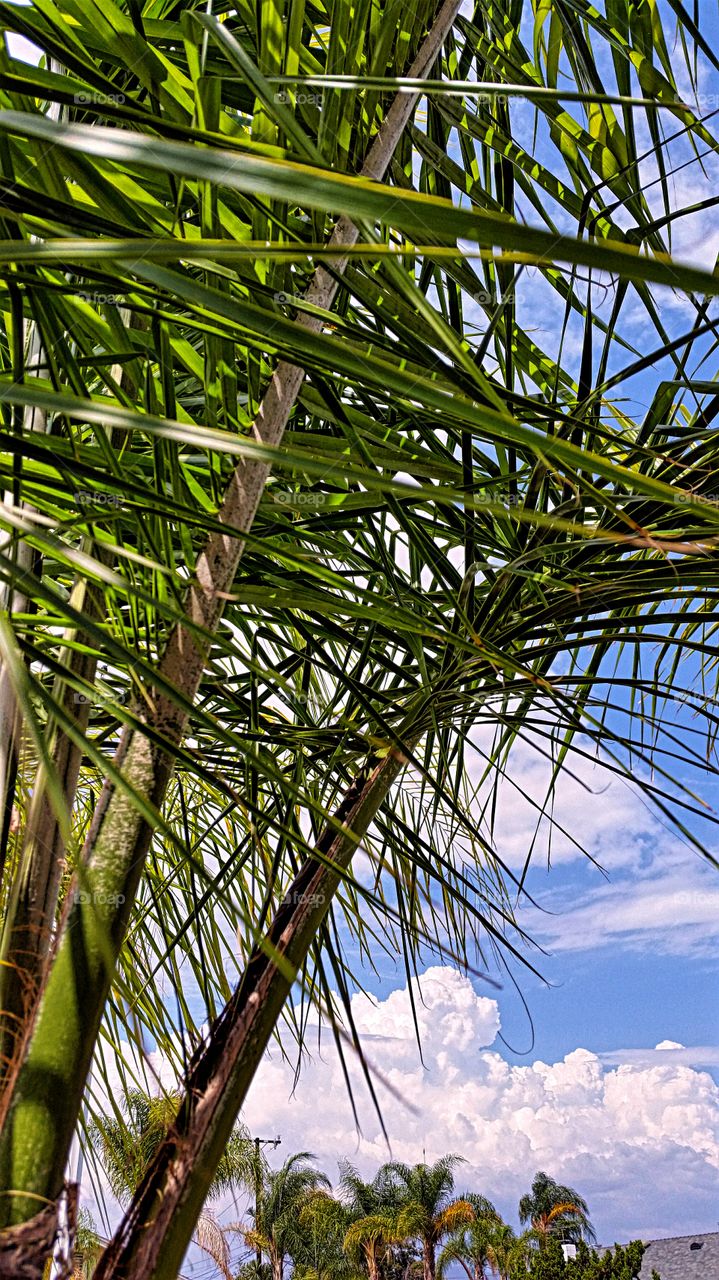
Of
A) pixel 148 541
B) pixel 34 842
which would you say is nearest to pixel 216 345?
pixel 148 541

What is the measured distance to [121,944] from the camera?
1.19 feet

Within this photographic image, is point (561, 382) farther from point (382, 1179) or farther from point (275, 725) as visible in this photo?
point (382, 1179)

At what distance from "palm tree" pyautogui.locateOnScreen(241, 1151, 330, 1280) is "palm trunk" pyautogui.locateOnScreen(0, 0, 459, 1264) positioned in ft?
53.1

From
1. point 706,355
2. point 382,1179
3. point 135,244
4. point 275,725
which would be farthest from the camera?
point 382,1179

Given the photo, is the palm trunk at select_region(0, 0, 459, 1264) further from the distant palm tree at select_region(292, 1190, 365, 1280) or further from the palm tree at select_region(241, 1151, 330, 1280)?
the palm tree at select_region(241, 1151, 330, 1280)

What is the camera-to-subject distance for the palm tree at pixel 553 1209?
582 inches

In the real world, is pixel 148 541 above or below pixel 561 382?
below

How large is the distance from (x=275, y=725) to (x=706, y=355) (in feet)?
1.32

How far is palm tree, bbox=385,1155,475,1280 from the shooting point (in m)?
13.0

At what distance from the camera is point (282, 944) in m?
0.45

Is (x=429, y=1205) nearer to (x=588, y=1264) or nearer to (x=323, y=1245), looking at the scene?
(x=323, y=1245)
